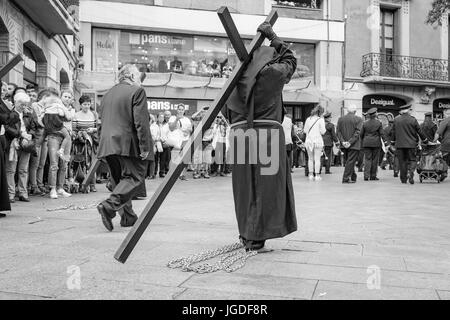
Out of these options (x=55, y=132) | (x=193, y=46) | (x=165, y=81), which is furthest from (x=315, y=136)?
(x=193, y=46)

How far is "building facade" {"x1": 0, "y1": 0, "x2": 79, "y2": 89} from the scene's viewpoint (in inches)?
454

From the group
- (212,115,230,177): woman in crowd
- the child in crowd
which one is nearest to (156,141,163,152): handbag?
(212,115,230,177): woman in crowd

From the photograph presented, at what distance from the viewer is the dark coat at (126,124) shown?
19.9ft

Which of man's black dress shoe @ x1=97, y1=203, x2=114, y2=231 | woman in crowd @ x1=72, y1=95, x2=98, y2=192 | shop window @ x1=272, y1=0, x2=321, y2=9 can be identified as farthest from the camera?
shop window @ x1=272, y1=0, x2=321, y2=9

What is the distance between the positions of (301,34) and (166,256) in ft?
70.1

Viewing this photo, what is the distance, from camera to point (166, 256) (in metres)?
4.43

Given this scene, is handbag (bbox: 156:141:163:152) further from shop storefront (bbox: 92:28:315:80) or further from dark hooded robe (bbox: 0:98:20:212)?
shop storefront (bbox: 92:28:315:80)

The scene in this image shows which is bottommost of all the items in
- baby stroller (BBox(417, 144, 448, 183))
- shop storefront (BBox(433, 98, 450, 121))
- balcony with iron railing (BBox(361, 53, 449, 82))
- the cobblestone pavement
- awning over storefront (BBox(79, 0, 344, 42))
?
the cobblestone pavement

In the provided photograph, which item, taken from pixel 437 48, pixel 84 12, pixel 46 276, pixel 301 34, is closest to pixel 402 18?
pixel 437 48

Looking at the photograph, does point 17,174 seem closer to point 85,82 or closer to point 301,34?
point 85,82

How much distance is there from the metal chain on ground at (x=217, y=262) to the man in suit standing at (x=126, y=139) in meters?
1.77

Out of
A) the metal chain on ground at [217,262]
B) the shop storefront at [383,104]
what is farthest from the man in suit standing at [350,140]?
the shop storefront at [383,104]

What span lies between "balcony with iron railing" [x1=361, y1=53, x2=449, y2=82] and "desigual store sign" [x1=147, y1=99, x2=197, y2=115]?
885 cm

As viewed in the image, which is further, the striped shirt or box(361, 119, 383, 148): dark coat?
box(361, 119, 383, 148): dark coat
